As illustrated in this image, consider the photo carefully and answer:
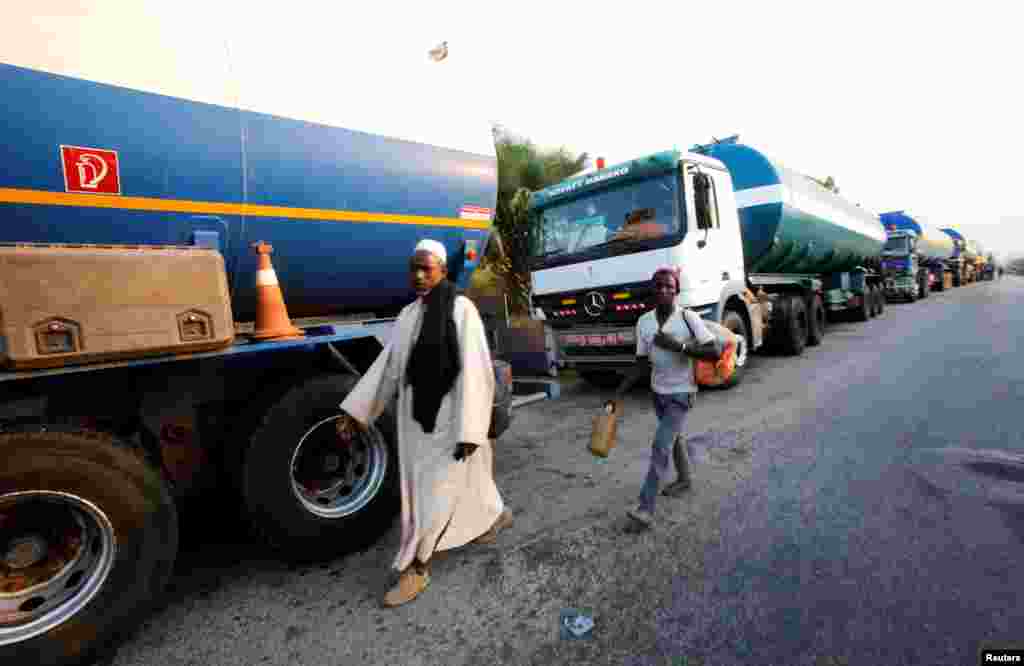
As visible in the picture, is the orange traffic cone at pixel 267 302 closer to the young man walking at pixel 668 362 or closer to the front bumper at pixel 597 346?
the young man walking at pixel 668 362

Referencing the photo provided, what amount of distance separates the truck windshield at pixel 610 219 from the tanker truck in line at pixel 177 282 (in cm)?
304

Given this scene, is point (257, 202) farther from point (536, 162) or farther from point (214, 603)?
point (536, 162)

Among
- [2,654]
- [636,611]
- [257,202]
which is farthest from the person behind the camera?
[257,202]

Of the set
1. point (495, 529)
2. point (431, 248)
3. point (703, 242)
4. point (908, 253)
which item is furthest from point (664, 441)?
point (908, 253)

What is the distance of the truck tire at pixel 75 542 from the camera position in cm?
192

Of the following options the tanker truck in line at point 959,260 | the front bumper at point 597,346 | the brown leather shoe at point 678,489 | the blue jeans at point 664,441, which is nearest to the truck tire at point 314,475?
the blue jeans at point 664,441

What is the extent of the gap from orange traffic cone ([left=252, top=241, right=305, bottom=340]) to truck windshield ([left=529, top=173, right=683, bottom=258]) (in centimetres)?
415

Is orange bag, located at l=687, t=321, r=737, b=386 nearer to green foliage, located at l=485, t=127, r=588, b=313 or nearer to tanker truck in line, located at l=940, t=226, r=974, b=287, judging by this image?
green foliage, located at l=485, t=127, r=588, b=313

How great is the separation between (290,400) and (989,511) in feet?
12.9

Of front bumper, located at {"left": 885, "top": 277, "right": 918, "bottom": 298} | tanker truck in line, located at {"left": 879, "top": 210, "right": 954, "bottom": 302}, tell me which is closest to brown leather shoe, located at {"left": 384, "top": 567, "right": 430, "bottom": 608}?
tanker truck in line, located at {"left": 879, "top": 210, "right": 954, "bottom": 302}

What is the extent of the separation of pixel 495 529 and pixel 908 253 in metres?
23.0

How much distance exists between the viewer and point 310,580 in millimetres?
2678

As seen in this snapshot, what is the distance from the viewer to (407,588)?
2.44 meters

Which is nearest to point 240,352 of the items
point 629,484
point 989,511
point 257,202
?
point 257,202
